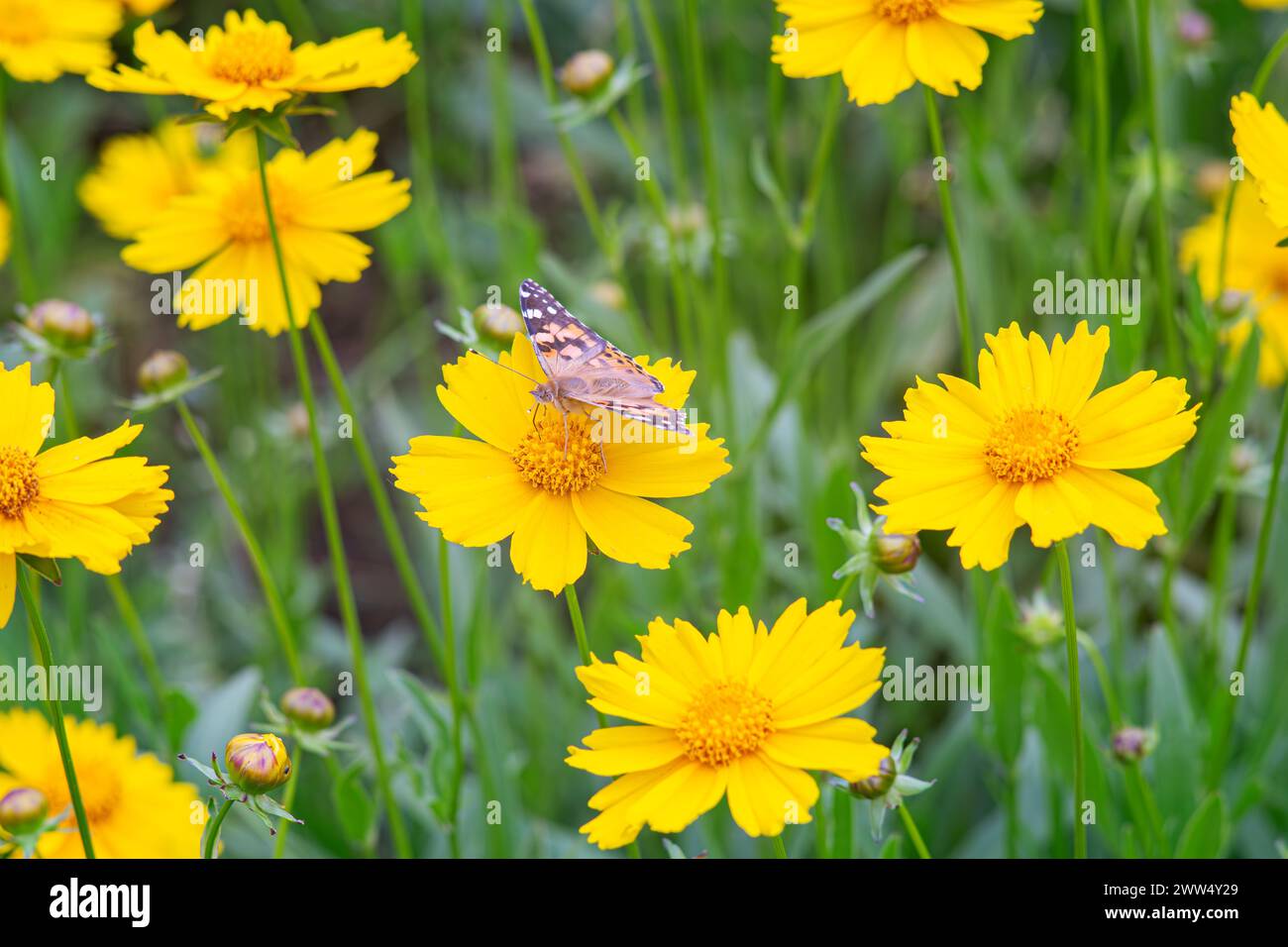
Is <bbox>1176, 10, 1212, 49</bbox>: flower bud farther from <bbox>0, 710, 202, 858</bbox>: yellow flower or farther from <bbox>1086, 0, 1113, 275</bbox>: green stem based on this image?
<bbox>0, 710, 202, 858</bbox>: yellow flower

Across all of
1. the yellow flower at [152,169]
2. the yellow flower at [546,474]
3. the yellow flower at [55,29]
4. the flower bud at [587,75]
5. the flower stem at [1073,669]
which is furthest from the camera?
the yellow flower at [152,169]

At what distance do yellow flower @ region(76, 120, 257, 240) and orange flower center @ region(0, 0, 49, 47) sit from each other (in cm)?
31

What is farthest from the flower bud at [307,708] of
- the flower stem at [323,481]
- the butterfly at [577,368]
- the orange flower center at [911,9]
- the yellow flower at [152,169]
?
the yellow flower at [152,169]

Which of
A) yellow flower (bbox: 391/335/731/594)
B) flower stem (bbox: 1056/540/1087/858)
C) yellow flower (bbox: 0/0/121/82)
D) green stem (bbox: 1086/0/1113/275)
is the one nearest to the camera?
flower stem (bbox: 1056/540/1087/858)

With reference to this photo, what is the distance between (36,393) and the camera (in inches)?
36.4

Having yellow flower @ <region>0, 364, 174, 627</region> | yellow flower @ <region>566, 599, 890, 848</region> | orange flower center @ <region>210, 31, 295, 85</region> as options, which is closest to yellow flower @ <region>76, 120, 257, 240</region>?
orange flower center @ <region>210, 31, 295, 85</region>

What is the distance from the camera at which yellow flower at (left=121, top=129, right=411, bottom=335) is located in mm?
1066

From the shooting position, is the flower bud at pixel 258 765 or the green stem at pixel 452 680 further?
the green stem at pixel 452 680

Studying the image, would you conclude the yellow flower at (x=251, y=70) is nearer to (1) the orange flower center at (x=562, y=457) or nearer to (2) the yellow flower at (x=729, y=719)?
(1) the orange flower center at (x=562, y=457)

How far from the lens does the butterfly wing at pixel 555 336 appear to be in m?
0.91
